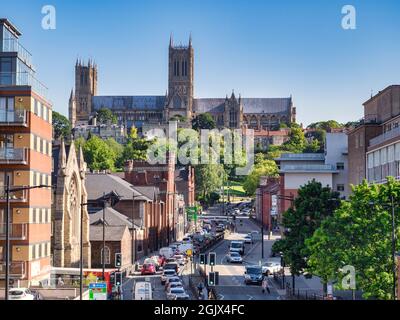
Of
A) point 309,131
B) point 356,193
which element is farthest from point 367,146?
point 309,131

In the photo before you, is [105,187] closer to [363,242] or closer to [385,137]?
[385,137]

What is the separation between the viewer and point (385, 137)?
214ft

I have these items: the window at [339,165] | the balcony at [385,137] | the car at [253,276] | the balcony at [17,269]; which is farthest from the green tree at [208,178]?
the balcony at [17,269]

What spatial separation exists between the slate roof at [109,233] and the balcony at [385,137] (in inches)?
904

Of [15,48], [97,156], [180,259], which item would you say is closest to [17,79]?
[15,48]

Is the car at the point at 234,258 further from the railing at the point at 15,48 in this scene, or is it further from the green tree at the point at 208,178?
the green tree at the point at 208,178

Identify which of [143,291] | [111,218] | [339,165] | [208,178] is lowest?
[143,291]

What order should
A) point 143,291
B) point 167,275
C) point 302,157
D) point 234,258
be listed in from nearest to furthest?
point 143,291 → point 167,275 → point 234,258 → point 302,157

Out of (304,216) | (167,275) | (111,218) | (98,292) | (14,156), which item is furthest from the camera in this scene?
(111,218)

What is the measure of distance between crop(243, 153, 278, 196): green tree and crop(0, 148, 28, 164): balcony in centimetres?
11296

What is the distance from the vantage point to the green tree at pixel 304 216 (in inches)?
2249

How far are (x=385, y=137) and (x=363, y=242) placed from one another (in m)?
26.8
